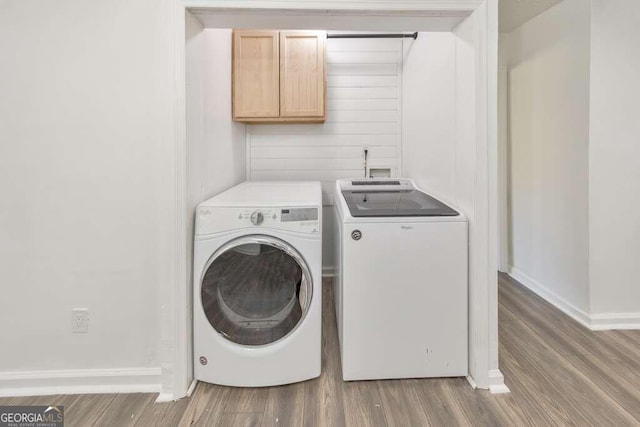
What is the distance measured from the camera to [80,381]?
70.3 inches

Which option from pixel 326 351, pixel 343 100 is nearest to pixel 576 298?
pixel 326 351

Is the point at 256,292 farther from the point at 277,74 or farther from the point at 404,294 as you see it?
the point at 277,74

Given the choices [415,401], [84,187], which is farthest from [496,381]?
[84,187]

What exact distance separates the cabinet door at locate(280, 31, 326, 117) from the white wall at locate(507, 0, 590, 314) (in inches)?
68.2

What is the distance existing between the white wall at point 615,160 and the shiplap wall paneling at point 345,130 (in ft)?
5.08

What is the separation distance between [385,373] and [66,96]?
208 centimetres

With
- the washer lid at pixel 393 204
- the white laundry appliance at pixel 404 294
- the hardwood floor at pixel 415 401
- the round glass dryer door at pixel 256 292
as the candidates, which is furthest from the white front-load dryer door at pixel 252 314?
the washer lid at pixel 393 204

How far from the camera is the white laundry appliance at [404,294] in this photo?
1801mm

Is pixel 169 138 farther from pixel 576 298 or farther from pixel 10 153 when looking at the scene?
pixel 576 298

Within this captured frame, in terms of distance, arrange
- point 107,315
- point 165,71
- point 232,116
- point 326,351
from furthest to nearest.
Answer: point 232,116 < point 326,351 < point 107,315 < point 165,71

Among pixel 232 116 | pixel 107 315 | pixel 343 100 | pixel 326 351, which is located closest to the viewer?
pixel 107 315

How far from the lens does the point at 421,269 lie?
71.6 inches

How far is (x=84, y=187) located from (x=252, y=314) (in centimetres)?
103

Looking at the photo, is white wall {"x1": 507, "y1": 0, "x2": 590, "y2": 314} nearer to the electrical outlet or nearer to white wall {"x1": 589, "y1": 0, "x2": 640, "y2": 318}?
white wall {"x1": 589, "y1": 0, "x2": 640, "y2": 318}
